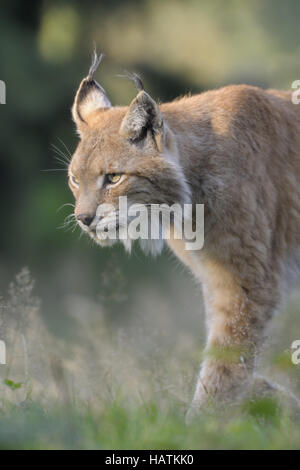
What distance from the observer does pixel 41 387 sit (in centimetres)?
496

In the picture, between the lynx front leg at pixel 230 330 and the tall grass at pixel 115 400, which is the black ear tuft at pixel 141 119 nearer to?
the lynx front leg at pixel 230 330

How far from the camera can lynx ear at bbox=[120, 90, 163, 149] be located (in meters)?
4.86

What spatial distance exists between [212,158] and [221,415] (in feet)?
5.26

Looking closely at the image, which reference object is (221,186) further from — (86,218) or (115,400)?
(115,400)

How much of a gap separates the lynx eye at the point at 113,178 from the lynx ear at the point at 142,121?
8.7 inches

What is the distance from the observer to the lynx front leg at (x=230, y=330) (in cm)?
497

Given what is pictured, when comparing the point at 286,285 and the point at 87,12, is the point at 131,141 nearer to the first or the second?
the point at 286,285

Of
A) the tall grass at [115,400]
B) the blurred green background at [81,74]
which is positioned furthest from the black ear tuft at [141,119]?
the blurred green background at [81,74]

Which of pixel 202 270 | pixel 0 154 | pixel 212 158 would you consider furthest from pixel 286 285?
pixel 0 154

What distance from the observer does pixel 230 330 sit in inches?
202

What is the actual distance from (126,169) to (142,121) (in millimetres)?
265
